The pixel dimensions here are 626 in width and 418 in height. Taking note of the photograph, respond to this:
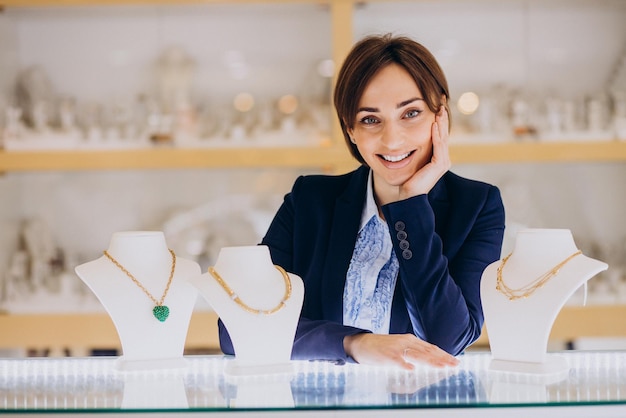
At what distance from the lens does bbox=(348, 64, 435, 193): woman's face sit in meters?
1.67

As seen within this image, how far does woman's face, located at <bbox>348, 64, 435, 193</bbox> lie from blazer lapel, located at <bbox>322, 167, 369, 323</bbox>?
14 cm

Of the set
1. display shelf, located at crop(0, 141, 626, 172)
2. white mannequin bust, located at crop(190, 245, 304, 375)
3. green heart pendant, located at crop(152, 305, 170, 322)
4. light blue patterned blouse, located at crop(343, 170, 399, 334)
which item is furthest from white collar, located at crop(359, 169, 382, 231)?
display shelf, located at crop(0, 141, 626, 172)

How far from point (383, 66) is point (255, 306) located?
0.61 metres

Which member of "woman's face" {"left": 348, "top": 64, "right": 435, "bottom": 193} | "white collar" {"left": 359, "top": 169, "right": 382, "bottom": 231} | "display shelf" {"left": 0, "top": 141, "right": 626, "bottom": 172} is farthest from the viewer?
"display shelf" {"left": 0, "top": 141, "right": 626, "bottom": 172}

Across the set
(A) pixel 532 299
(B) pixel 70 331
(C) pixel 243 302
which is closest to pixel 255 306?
(C) pixel 243 302

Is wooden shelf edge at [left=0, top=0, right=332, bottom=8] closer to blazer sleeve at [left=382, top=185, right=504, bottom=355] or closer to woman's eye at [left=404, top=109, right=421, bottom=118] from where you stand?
woman's eye at [left=404, top=109, right=421, bottom=118]

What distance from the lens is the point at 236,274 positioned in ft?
4.54

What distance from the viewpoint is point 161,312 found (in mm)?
1413

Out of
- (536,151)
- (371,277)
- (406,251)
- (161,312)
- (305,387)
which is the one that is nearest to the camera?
(305,387)

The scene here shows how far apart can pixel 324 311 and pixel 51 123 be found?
83.2 inches

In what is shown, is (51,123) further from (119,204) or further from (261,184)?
(261,184)

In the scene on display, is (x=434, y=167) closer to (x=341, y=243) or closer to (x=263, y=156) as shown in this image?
(x=341, y=243)

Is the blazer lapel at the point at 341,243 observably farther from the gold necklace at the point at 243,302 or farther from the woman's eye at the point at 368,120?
the gold necklace at the point at 243,302

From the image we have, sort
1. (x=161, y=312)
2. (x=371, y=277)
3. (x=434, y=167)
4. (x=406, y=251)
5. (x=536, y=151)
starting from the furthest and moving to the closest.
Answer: (x=536, y=151) → (x=371, y=277) → (x=434, y=167) → (x=406, y=251) → (x=161, y=312)
